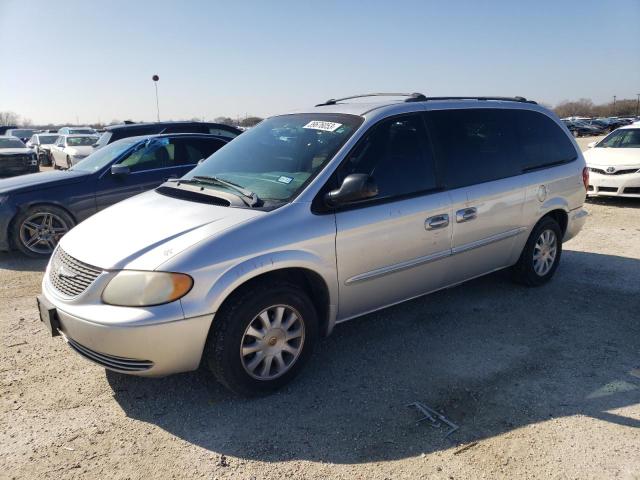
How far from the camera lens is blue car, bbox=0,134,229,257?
6453 mm

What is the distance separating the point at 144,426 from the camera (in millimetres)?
2943

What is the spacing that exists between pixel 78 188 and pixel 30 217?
70 centimetres

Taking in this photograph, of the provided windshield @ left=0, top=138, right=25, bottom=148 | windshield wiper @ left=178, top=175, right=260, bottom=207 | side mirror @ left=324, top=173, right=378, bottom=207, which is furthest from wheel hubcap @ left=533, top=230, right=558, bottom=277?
windshield @ left=0, top=138, right=25, bottom=148

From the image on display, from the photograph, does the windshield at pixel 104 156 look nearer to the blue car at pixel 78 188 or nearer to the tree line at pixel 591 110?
the blue car at pixel 78 188

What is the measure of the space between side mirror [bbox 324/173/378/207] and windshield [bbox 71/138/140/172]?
4.87 metres

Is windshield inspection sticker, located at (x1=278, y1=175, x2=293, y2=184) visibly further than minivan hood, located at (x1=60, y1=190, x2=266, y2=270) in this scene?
Answer: Yes

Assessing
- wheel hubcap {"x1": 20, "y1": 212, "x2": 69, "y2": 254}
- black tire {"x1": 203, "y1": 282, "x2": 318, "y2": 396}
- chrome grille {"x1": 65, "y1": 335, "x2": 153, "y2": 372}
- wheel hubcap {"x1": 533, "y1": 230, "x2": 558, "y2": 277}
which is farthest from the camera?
wheel hubcap {"x1": 20, "y1": 212, "x2": 69, "y2": 254}

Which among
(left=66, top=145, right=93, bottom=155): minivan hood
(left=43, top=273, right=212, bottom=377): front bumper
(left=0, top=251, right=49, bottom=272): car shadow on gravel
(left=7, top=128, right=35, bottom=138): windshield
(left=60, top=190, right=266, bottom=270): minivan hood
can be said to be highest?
(left=7, top=128, right=35, bottom=138): windshield

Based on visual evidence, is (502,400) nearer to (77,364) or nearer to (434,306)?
(434,306)

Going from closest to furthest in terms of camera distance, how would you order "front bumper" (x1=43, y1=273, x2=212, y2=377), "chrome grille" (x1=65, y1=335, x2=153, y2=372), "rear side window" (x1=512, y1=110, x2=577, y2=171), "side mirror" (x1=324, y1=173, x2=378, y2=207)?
"front bumper" (x1=43, y1=273, x2=212, y2=377), "chrome grille" (x1=65, y1=335, x2=153, y2=372), "side mirror" (x1=324, y1=173, x2=378, y2=207), "rear side window" (x1=512, y1=110, x2=577, y2=171)

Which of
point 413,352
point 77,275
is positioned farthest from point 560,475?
point 77,275

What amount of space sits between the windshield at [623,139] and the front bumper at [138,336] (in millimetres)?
10484

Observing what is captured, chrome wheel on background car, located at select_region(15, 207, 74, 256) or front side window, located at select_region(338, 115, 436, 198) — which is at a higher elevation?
front side window, located at select_region(338, 115, 436, 198)

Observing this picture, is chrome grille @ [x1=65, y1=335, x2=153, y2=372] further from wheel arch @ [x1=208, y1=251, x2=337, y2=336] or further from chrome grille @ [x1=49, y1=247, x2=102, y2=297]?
wheel arch @ [x1=208, y1=251, x2=337, y2=336]
